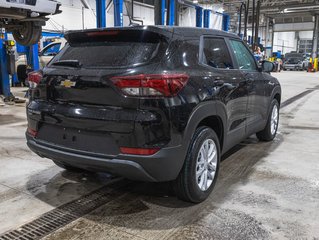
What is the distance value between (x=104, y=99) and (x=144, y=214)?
3.46 feet

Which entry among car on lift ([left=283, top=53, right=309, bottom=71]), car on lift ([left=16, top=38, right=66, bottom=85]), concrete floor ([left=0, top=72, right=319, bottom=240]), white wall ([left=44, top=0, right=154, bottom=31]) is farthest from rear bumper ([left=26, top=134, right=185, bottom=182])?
car on lift ([left=283, top=53, right=309, bottom=71])

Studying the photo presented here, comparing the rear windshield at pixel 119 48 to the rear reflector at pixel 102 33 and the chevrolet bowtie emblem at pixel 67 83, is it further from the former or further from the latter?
the chevrolet bowtie emblem at pixel 67 83

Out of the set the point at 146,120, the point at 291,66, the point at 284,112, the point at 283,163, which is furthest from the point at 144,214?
the point at 291,66

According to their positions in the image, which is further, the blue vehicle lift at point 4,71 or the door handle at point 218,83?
the blue vehicle lift at point 4,71

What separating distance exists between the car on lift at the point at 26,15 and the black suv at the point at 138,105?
406cm

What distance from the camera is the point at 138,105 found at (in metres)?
2.48

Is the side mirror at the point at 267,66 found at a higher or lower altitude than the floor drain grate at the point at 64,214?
higher

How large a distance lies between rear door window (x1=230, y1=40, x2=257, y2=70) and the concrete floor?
4.00ft

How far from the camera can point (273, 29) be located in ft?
131

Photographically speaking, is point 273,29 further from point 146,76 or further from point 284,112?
point 146,76

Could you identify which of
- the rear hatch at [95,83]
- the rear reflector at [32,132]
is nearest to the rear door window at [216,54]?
the rear hatch at [95,83]

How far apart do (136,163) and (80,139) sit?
527 millimetres

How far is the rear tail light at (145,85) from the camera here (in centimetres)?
247

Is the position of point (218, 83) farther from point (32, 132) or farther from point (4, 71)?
point (4, 71)
